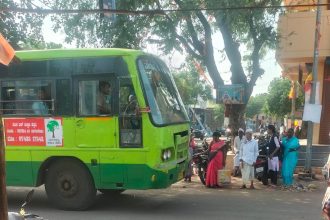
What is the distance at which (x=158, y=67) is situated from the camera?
337 inches

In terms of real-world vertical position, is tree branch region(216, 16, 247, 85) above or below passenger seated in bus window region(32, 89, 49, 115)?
above

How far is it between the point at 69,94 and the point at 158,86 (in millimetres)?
1601

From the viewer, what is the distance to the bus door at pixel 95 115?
26.2ft

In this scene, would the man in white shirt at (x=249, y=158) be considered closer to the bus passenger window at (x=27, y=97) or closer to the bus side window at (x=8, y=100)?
the bus passenger window at (x=27, y=97)

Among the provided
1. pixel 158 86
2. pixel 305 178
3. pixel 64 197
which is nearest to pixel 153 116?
pixel 158 86

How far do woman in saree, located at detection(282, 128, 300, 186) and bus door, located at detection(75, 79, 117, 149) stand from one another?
4.89 metres

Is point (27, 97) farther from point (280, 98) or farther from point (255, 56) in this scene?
point (280, 98)

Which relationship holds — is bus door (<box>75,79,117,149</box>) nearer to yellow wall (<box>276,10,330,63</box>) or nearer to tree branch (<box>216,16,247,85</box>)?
tree branch (<box>216,16,247,85</box>)

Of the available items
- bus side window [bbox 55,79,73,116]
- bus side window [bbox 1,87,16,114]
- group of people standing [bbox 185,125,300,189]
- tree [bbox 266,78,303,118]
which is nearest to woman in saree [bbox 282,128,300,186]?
group of people standing [bbox 185,125,300,189]

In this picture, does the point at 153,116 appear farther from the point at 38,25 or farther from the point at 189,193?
the point at 38,25

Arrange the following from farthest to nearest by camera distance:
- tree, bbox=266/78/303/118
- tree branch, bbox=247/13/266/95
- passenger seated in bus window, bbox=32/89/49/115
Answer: tree, bbox=266/78/303/118 → tree branch, bbox=247/13/266/95 → passenger seated in bus window, bbox=32/89/49/115

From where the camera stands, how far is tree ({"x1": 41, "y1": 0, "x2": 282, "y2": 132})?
1219cm

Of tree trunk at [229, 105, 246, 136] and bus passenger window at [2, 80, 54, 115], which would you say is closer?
bus passenger window at [2, 80, 54, 115]

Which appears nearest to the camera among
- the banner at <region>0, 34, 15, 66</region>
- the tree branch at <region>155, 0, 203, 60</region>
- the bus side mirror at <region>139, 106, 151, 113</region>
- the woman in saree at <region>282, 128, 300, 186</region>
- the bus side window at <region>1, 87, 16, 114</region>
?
the banner at <region>0, 34, 15, 66</region>
